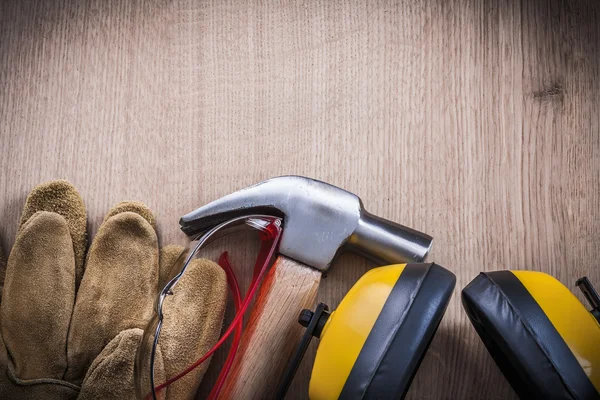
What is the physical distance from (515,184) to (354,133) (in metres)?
0.31

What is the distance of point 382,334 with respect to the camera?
664 mm

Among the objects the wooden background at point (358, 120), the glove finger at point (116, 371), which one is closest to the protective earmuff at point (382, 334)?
the wooden background at point (358, 120)

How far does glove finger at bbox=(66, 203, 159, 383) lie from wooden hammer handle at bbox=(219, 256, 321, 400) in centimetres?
22

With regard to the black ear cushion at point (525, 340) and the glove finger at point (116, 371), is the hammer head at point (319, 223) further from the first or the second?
the glove finger at point (116, 371)

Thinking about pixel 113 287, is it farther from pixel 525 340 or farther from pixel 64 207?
pixel 525 340

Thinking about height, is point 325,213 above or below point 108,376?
above

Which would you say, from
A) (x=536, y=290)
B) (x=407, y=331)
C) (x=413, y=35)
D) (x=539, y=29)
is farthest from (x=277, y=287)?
(x=539, y=29)

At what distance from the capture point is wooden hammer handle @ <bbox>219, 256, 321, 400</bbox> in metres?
0.82

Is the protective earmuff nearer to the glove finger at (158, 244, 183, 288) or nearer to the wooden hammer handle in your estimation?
the wooden hammer handle

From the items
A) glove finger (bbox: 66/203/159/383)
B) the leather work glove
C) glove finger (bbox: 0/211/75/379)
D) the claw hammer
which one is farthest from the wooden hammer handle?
glove finger (bbox: 0/211/75/379)

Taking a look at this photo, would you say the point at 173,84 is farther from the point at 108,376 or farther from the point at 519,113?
the point at 519,113

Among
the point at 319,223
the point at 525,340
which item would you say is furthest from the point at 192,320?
the point at 525,340

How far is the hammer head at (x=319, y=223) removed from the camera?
0.84 meters

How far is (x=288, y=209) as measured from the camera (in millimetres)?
839
